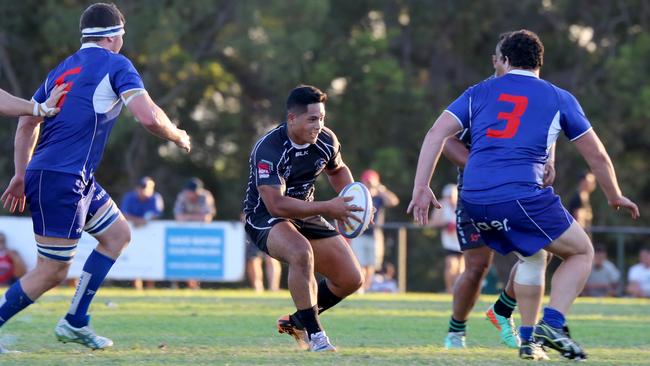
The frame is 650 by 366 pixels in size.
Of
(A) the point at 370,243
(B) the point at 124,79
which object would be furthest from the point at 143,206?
(B) the point at 124,79

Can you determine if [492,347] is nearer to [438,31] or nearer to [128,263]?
[128,263]

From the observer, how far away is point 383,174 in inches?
1203

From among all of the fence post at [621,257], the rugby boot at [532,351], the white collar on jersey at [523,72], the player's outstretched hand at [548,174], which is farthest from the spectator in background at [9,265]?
the white collar on jersey at [523,72]

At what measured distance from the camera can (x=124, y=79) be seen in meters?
7.65

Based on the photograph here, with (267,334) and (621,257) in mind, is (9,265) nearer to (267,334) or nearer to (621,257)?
(267,334)

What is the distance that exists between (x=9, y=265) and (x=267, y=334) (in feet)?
36.3

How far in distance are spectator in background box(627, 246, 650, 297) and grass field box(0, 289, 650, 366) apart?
5.12m

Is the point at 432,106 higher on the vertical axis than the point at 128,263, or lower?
higher

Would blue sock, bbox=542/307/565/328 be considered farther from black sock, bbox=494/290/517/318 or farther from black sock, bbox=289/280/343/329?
black sock, bbox=289/280/343/329

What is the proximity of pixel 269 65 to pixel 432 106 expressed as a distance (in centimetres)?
481

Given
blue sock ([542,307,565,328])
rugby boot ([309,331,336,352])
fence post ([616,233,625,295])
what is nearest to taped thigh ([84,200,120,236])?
rugby boot ([309,331,336,352])

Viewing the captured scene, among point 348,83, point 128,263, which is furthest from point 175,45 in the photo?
point 128,263

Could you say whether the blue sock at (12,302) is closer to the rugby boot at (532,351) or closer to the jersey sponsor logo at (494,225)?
the jersey sponsor logo at (494,225)

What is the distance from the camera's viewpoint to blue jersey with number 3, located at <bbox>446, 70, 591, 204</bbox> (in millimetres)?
7398
